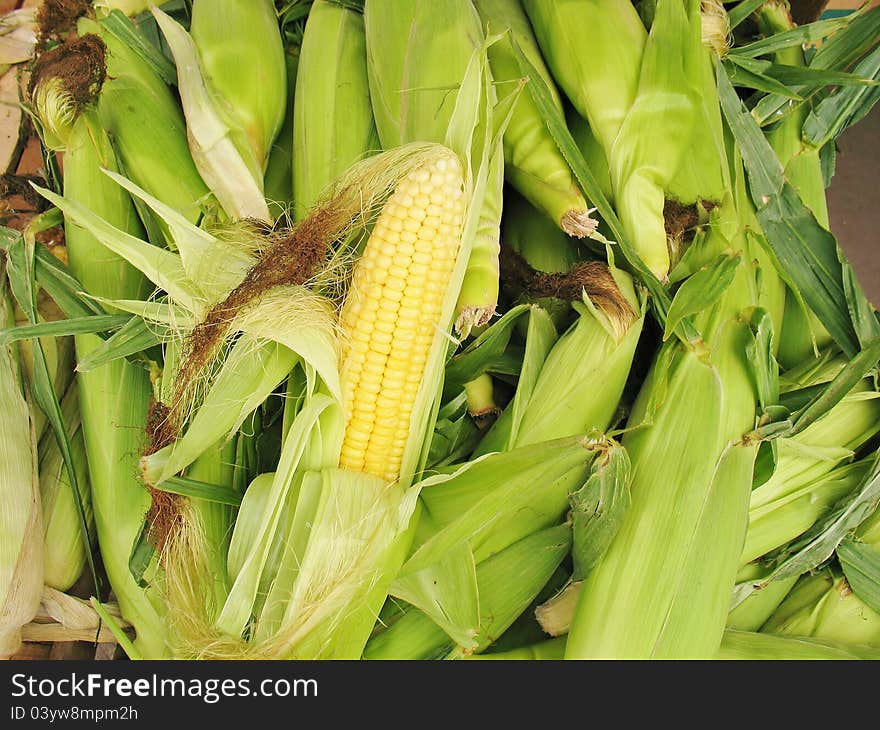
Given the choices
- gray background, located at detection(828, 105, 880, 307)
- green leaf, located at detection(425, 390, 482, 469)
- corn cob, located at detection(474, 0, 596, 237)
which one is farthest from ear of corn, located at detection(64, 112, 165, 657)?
gray background, located at detection(828, 105, 880, 307)

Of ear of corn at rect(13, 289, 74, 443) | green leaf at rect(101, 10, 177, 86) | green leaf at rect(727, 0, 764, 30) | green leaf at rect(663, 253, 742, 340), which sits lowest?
ear of corn at rect(13, 289, 74, 443)

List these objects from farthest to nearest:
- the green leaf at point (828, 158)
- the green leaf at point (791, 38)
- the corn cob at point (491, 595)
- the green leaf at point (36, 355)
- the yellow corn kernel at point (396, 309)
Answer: the green leaf at point (828, 158)
the green leaf at point (791, 38)
the green leaf at point (36, 355)
the corn cob at point (491, 595)
the yellow corn kernel at point (396, 309)

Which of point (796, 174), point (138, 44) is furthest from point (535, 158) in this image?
point (138, 44)

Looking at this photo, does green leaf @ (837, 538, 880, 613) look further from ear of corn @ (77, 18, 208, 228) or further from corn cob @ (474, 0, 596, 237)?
ear of corn @ (77, 18, 208, 228)

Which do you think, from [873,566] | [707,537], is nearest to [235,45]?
[707,537]

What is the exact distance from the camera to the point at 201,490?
75 centimetres

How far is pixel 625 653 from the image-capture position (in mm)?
703

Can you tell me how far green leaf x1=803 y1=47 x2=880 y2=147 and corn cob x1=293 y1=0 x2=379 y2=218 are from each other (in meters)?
0.61

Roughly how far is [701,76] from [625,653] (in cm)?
63

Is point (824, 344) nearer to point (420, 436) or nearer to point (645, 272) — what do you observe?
point (645, 272)

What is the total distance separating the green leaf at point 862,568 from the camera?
907 millimetres

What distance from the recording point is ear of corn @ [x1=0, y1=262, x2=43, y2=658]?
839mm

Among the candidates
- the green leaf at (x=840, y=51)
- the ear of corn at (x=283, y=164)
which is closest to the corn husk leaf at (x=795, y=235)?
the green leaf at (x=840, y=51)

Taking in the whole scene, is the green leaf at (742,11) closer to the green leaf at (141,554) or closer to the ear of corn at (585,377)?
the ear of corn at (585,377)
